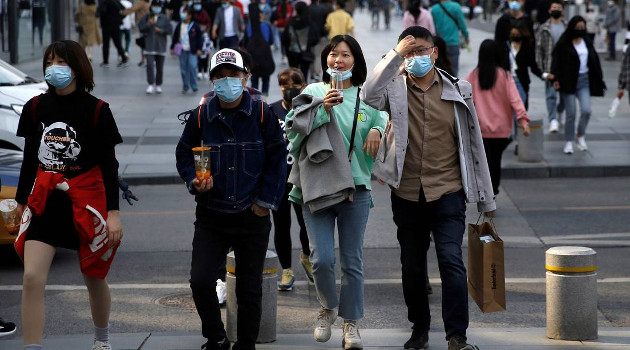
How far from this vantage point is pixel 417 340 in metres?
6.51

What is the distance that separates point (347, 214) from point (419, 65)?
37.5 inches

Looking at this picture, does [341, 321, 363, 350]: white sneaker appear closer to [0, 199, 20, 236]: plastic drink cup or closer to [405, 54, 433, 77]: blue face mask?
[405, 54, 433, 77]: blue face mask

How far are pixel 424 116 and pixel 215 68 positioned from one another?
3.97ft

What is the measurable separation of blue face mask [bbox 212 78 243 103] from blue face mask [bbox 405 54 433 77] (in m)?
0.98

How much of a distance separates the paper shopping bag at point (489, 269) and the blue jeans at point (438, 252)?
11 centimetres

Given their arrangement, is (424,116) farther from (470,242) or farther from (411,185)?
(470,242)

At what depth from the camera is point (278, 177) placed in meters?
6.09

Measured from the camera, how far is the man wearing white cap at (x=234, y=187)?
19.6 ft

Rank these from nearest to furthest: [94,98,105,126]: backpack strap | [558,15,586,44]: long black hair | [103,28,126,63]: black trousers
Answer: [94,98,105,126]: backpack strap
[558,15,586,44]: long black hair
[103,28,126,63]: black trousers

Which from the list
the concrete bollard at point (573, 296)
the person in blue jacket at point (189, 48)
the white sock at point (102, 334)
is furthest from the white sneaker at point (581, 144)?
the white sock at point (102, 334)

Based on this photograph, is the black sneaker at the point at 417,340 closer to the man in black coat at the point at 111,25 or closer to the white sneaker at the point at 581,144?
the white sneaker at the point at 581,144

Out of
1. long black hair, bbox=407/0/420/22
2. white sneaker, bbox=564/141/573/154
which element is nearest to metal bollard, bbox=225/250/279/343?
white sneaker, bbox=564/141/573/154

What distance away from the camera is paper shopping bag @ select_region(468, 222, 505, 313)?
20.5ft

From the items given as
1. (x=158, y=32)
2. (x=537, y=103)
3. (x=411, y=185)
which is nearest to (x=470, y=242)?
(x=411, y=185)
